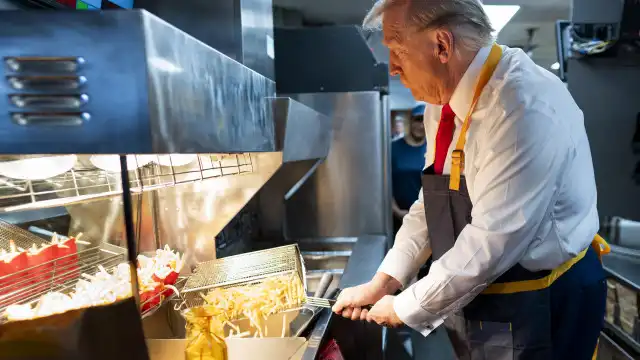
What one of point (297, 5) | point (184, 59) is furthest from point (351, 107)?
point (184, 59)

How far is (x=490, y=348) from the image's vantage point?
1.13 metres

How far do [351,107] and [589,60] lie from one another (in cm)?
132

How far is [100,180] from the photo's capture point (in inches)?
46.9

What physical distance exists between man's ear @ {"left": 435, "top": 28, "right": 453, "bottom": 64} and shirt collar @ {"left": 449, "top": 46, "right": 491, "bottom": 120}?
2.6 inches

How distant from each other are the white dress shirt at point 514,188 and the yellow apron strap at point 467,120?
0.04ft

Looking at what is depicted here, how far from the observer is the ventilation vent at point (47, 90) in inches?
19.6

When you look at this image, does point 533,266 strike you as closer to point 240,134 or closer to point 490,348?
point 490,348

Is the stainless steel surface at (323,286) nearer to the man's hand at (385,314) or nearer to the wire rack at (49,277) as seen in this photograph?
the man's hand at (385,314)

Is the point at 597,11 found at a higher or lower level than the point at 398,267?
higher

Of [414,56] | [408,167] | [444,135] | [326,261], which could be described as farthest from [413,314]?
[408,167]

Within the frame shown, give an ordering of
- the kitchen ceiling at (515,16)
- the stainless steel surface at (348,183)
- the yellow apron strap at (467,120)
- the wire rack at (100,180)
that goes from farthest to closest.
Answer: the kitchen ceiling at (515,16) < the stainless steel surface at (348,183) < the yellow apron strap at (467,120) < the wire rack at (100,180)

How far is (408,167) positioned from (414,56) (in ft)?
7.79

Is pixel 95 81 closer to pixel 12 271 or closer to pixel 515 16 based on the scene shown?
pixel 12 271

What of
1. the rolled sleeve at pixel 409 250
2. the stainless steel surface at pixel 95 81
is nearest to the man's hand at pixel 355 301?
the rolled sleeve at pixel 409 250
